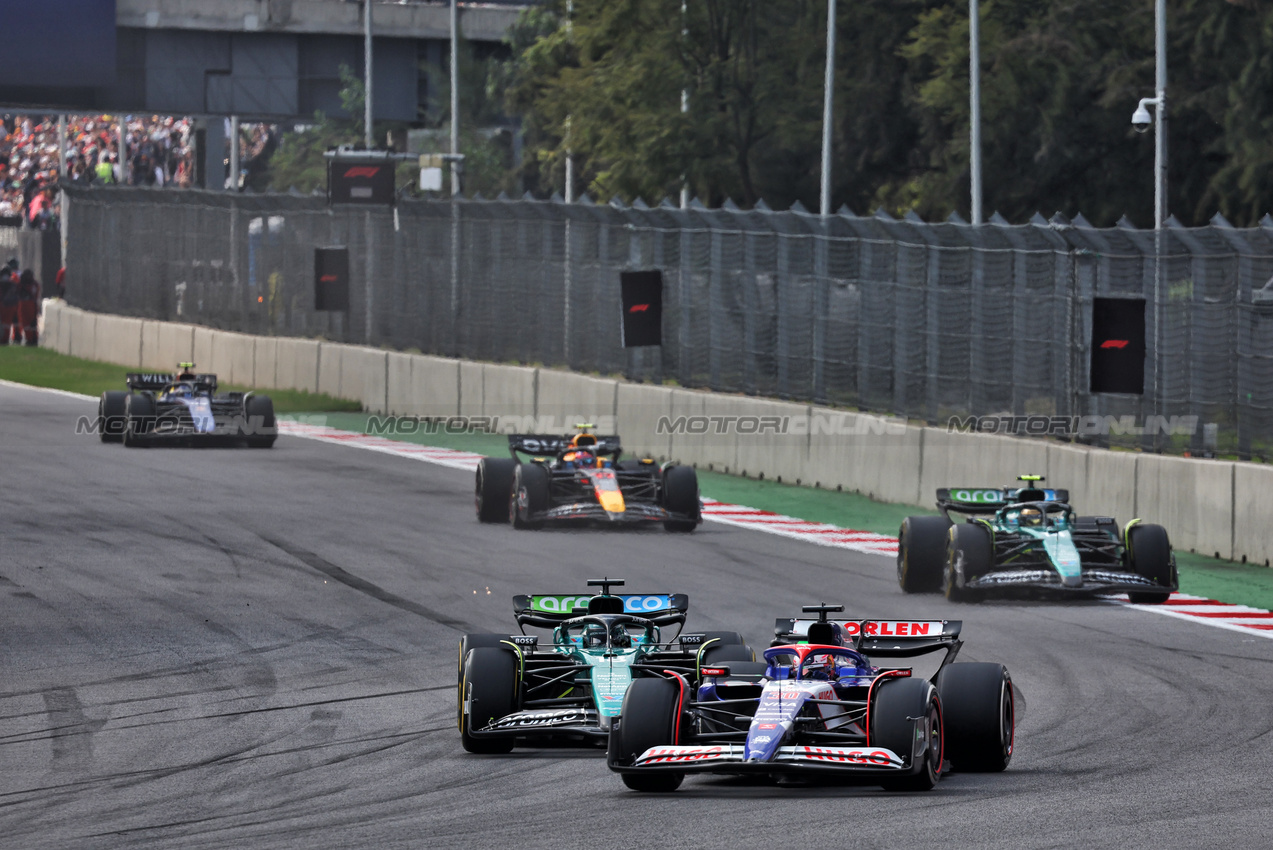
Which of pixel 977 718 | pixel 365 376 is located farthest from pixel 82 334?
pixel 977 718

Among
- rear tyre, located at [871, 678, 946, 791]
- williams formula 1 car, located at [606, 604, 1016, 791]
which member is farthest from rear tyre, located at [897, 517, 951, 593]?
rear tyre, located at [871, 678, 946, 791]

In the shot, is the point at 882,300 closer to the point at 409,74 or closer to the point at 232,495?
the point at 232,495

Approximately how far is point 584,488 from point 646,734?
10.6 m

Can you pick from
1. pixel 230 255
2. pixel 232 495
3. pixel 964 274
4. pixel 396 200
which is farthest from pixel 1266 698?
pixel 230 255

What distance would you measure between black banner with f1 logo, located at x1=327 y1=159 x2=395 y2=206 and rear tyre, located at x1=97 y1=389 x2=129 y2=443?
7513 mm

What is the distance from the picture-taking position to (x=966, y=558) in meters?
16.7

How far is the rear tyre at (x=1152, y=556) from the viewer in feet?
55.0

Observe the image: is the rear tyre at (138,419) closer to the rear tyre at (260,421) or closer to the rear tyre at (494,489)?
the rear tyre at (260,421)

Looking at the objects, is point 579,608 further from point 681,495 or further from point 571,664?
point 681,495

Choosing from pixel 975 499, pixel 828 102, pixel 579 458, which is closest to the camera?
pixel 975 499

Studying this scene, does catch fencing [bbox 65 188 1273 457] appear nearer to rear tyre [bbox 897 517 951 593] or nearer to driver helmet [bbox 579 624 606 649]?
rear tyre [bbox 897 517 951 593]

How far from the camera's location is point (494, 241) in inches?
1260

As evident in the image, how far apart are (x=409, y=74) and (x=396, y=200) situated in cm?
2809

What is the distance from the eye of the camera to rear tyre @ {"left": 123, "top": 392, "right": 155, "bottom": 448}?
27.7m
